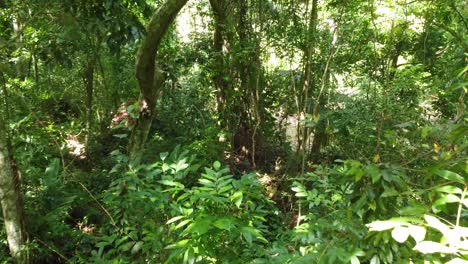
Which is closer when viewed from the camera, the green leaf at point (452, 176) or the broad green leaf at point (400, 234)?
the broad green leaf at point (400, 234)

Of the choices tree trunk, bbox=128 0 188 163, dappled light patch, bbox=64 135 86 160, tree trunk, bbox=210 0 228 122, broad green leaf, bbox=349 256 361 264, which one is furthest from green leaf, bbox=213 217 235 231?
dappled light patch, bbox=64 135 86 160

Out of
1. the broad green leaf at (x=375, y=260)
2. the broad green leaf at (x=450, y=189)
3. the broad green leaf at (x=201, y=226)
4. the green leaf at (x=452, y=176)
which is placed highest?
the green leaf at (x=452, y=176)

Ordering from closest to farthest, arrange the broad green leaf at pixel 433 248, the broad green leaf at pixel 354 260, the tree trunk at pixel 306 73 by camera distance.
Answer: the broad green leaf at pixel 433 248 → the broad green leaf at pixel 354 260 → the tree trunk at pixel 306 73

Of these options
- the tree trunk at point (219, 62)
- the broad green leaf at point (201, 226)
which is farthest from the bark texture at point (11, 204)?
the tree trunk at point (219, 62)

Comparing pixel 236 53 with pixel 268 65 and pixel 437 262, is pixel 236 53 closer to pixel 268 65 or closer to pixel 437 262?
pixel 268 65

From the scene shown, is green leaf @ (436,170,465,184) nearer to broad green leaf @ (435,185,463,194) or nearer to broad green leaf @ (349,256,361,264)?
broad green leaf @ (435,185,463,194)

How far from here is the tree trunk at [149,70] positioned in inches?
106

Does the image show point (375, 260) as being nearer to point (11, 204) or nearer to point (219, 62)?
point (11, 204)

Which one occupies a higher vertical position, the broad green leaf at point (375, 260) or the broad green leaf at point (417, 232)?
the broad green leaf at point (417, 232)

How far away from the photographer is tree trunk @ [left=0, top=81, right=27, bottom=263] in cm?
Result: 254

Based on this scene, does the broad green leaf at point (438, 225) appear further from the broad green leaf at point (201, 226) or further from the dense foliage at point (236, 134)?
the broad green leaf at point (201, 226)

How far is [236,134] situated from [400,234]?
528 centimetres

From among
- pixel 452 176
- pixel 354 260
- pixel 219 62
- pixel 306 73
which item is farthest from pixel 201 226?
pixel 219 62

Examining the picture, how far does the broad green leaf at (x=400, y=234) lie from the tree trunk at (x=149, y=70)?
190 cm
